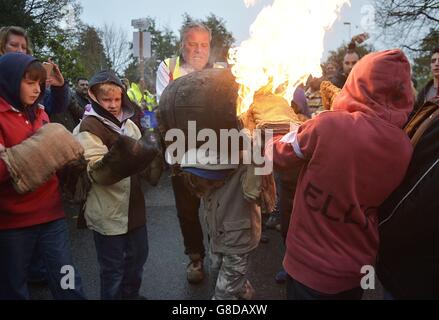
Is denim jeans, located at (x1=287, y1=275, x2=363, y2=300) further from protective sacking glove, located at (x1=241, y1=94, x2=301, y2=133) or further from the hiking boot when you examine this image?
the hiking boot

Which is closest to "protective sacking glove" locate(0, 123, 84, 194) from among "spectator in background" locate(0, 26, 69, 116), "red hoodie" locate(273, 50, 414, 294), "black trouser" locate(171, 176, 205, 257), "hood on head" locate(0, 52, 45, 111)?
"hood on head" locate(0, 52, 45, 111)

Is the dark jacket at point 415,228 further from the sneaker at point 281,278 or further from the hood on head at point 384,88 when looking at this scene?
the sneaker at point 281,278

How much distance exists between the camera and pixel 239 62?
2.12 meters

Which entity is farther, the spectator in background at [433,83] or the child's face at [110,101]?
the spectator in background at [433,83]

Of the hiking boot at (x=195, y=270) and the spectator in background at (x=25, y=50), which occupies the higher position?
the spectator in background at (x=25, y=50)

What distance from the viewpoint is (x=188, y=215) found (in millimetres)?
3393

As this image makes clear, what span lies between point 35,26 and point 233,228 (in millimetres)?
19304

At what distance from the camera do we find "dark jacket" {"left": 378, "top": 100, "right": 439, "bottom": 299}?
5.23 feet

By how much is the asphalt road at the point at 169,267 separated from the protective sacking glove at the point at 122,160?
3.35ft

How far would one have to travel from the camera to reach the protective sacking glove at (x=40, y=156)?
2.14 meters

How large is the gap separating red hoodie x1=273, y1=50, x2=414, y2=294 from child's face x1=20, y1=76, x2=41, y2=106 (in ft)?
5.37

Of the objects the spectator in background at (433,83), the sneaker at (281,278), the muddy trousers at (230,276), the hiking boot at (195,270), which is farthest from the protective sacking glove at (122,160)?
the spectator in background at (433,83)

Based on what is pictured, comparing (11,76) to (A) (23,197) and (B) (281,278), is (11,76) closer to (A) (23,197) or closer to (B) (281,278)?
(A) (23,197)

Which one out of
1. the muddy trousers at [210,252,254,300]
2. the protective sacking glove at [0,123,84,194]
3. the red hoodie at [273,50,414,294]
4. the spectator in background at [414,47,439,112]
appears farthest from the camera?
the spectator in background at [414,47,439,112]
